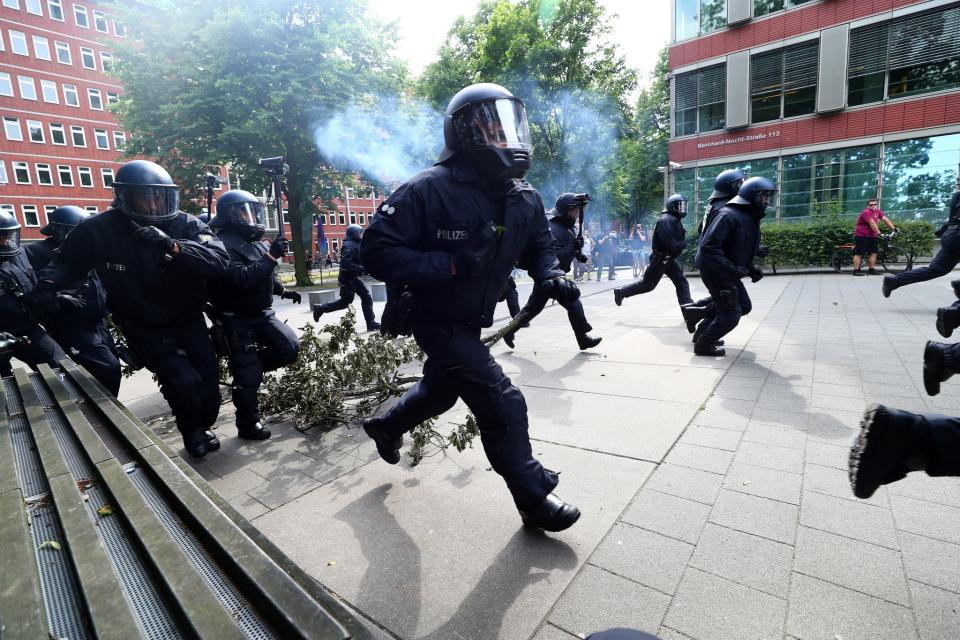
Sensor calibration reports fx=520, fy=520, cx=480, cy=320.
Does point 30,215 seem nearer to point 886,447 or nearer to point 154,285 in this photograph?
point 154,285

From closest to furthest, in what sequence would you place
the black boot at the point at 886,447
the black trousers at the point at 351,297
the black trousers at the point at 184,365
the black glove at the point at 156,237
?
the black boot at the point at 886,447 → the black glove at the point at 156,237 → the black trousers at the point at 184,365 → the black trousers at the point at 351,297

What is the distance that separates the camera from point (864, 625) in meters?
1.70

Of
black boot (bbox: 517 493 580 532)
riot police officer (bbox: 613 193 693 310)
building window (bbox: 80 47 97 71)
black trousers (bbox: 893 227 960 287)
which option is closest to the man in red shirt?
black trousers (bbox: 893 227 960 287)

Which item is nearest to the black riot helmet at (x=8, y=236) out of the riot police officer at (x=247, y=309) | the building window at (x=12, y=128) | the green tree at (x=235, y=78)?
the riot police officer at (x=247, y=309)

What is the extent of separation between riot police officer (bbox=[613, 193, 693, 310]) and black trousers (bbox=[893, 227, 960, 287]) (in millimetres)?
3252

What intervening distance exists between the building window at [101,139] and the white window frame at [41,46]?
18.2 feet

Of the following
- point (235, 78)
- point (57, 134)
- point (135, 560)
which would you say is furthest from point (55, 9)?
point (135, 560)

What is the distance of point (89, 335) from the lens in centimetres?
470

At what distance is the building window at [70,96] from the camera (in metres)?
40.4

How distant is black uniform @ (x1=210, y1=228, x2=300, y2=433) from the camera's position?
12.5 feet

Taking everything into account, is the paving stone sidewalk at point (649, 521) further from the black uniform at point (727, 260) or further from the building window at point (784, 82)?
the building window at point (784, 82)

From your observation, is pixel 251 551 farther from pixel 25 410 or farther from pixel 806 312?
pixel 806 312

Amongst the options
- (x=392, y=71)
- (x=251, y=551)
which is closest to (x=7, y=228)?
(x=251, y=551)

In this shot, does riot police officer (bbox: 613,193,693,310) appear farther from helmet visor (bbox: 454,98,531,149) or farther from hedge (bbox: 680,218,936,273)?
hedge (bbox: 680,218,936,273)
